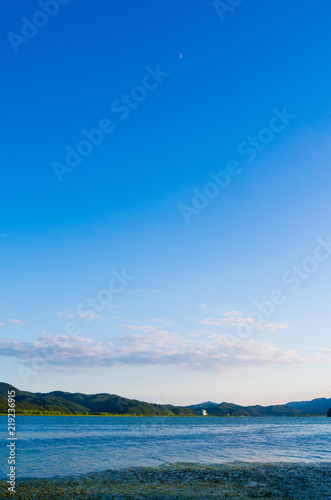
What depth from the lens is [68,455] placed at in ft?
180

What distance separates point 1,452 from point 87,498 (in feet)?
110

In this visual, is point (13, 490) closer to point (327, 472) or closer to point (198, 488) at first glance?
point (198, 488)

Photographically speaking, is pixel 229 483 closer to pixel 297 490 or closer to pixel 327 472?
pixel 297 490

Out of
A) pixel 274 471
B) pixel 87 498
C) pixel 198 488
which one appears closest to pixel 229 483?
pixel 198 488

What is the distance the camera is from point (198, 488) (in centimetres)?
3167

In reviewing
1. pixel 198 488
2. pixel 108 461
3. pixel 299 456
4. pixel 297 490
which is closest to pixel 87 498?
pixel 198 488

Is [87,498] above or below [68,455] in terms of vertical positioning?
above

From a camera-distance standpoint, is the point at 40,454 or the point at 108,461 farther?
the point at 40,454

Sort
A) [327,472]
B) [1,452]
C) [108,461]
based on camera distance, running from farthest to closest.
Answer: [1,452], [108,461], [327,472]

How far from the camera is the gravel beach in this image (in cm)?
2908

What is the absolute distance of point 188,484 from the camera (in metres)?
33.3

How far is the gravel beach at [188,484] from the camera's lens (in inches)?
1145

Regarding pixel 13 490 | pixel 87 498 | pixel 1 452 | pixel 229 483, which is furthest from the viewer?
pixel 1 452

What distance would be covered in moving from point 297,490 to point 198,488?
8.73m
